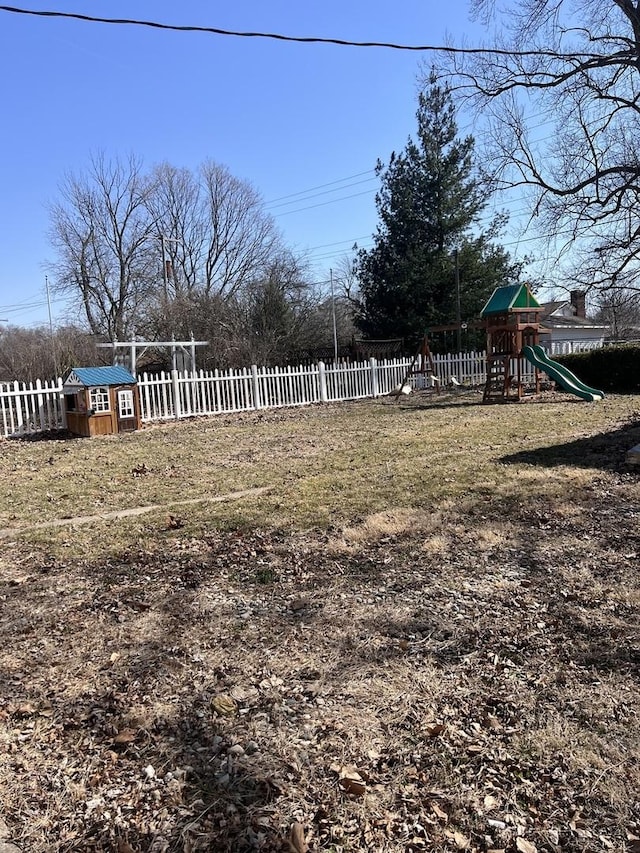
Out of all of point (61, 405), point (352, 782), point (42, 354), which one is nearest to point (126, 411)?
point (61, 405)

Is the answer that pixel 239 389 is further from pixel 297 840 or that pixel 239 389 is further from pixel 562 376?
pixel 297 840

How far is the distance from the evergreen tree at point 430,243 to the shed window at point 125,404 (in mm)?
14748

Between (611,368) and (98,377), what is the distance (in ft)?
46.6

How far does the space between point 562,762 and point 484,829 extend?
444 mm

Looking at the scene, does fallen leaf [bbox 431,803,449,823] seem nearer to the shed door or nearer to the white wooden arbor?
the shed door

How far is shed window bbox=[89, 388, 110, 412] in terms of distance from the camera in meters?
11.4

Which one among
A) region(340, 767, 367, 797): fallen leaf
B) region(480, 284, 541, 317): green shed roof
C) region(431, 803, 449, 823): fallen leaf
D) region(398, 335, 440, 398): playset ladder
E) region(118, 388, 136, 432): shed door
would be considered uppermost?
region(480, 284, 541, 317): green shed roof

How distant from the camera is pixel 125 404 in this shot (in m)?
12.2

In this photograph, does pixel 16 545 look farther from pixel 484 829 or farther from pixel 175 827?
pixel 484 829

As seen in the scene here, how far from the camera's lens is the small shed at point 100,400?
1141 centimetres

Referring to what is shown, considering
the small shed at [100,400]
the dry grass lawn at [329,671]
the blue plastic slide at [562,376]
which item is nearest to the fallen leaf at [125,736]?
the dry grass lawn at [329,671]

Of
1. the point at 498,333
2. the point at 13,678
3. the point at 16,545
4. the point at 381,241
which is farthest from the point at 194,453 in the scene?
the point at 381,241

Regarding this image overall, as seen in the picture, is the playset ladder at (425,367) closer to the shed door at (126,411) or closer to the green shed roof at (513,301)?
the green shed roof at (513,301)

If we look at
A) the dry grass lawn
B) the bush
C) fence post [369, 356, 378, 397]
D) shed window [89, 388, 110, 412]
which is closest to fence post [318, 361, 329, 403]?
fence post [369, 356, 378, 397]
